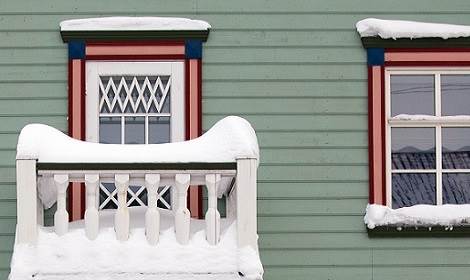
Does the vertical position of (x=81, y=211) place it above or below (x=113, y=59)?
below

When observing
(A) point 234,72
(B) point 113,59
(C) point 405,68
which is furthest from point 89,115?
Result: (C) point 405,68

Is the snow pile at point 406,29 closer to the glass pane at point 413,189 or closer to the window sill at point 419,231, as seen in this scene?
the glass pane at point 413,189

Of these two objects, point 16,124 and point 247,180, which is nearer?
point 247,180

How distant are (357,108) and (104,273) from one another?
2727mm

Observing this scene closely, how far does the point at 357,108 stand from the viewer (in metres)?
8.91

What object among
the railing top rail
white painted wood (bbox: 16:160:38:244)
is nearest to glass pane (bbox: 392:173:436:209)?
the railing top rail

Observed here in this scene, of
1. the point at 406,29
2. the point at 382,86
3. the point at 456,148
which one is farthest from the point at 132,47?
the point at 456,148

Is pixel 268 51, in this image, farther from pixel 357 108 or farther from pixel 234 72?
pixel 357 108

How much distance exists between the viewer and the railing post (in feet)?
24.6

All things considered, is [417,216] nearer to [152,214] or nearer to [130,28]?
[152,214]

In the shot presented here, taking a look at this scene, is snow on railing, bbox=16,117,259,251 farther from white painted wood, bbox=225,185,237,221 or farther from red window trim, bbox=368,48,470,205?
red window trim, bbox=368,48,470,205

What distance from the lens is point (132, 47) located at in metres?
8.88

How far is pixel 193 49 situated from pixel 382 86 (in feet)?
5.28

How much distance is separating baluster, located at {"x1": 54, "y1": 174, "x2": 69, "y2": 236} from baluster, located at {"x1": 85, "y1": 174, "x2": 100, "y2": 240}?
0.15 meters
